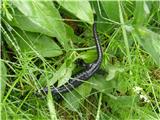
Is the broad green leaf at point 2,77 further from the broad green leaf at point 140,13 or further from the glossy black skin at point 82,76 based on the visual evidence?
the broad green leaf at point 140,13

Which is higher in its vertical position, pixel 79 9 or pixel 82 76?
pixel 79 9

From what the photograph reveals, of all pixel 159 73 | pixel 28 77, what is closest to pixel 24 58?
pixel 28 77

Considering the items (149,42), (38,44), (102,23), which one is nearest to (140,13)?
(149,42)

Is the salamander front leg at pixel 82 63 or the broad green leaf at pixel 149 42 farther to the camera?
the salamander front leg at pixel 82 63

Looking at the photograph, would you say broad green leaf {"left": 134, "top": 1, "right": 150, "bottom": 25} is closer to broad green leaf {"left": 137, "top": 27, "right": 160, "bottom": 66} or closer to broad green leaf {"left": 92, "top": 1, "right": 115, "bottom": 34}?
broad green leaf {"left": 137, "top": 27, "right": 160, "bottom": 66}

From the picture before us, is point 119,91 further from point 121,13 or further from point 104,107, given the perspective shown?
point 121,13

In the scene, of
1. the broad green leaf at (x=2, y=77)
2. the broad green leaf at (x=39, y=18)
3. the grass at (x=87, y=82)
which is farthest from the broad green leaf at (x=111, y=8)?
the broad green leaf at (x=2, y=77)

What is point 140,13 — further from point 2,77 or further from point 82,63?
point 2,77
